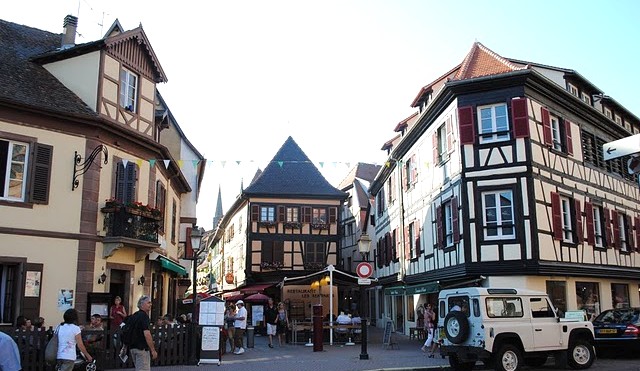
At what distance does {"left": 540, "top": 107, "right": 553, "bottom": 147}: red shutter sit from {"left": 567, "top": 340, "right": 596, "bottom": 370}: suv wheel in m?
8.62

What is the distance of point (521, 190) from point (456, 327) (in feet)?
25.9

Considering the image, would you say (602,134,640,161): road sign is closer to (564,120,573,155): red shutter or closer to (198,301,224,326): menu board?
(198,301,224,326): menu board

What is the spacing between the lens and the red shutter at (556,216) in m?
20.8

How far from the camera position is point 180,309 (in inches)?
1368

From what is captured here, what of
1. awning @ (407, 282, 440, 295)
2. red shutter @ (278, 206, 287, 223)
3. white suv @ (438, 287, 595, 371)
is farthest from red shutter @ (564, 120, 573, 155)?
red shutter @ (278, 206, 287, 223)

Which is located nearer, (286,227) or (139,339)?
(139,339)

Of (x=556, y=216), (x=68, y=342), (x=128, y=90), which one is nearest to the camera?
(x=68, y=342)

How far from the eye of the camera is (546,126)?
21547mm

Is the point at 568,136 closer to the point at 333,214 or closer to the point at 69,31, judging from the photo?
the point at 69,31

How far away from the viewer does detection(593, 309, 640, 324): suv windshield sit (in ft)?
55.4

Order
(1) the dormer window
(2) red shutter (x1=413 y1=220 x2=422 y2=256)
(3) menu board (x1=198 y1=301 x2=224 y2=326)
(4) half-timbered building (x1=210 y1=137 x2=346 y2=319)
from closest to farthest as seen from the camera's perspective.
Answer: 1. (3) menu board (x1=198 y1=301 x2=224 y2=326)
2. (1) the dormer window
3. (2) red shutter (x1=413 y1=220 x2=422 y2=256)
4. (4) half-timbered building (x1=210 y1=137 x2=346 y2=319)

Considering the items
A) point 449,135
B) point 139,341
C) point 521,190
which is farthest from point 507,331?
point 449,135

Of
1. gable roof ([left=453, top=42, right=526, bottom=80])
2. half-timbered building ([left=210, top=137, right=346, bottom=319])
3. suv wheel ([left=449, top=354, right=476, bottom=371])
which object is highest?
gable roof ([left=453, top=42, right=526, bottom=80])

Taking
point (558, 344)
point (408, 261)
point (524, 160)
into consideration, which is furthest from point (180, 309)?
point (558, 344)
